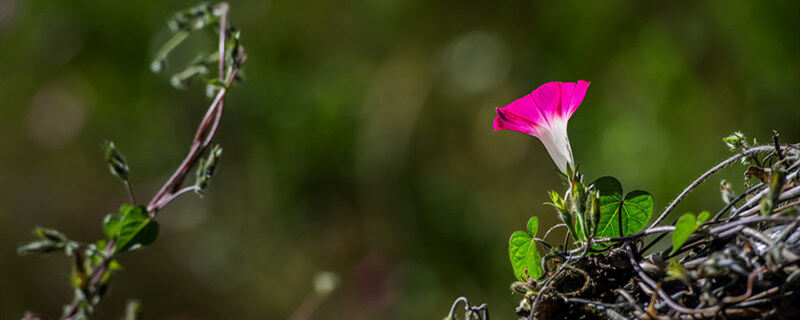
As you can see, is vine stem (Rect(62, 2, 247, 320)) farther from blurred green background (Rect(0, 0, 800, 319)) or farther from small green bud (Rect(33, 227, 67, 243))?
blurred green background (Rect(0, 0, 800, 319))

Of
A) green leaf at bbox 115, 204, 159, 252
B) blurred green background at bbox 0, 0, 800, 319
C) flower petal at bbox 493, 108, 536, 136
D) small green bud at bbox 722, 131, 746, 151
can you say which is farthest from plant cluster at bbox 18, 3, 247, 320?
blurred green background at bbox 0, 0, 800, 319

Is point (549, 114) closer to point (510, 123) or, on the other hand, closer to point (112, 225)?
point (510, 123)

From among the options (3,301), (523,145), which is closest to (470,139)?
(523,145)

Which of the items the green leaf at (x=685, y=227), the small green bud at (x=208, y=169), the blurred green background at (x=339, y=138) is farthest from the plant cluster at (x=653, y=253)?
the blurred green background at (x=339, y=138)

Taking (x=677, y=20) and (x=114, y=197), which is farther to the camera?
(x=114, y=197)

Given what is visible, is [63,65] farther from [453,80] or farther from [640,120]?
[640,120]

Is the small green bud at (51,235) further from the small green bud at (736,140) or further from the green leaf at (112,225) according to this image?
the small green bud at (736,140)

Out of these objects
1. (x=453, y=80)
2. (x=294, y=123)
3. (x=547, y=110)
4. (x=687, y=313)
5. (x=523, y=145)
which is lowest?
(x=687, y=313)

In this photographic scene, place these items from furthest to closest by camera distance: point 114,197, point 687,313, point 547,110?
point 114,197 < point 547,110 < point 687,313
